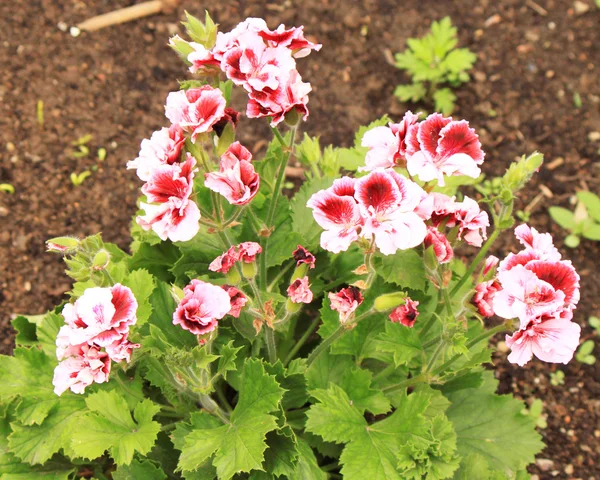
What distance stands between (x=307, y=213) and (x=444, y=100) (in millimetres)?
1981

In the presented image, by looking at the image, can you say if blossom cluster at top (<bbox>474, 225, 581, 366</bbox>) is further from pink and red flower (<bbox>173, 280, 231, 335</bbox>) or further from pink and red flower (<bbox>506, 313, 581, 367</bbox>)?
pink and red flower (<bbox>173, 280, 231, 335</bbox>)

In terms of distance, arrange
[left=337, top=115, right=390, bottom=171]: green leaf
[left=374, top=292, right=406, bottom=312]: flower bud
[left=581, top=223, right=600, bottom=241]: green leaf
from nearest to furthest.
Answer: [left=374, top=292, right=406, bottom=312]: flower bud, [left=337, top=115, right=390, bottom=171]: green leaf, [left=581, top=223, right=600, bottom=241]: green leaf

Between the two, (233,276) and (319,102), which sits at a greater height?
(233,276)

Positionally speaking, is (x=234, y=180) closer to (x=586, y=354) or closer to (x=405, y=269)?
(x=405, y=269)

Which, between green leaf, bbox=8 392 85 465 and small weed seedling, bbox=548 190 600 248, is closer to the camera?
green leaf, bbox=8 392 85 465

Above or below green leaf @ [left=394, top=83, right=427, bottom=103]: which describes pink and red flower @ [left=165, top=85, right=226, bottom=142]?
above

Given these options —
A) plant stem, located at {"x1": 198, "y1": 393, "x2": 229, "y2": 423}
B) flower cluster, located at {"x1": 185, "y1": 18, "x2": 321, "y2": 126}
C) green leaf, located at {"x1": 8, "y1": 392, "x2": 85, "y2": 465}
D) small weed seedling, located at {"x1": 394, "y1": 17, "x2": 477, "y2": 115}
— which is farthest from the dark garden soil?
flower cluster, located at {"x1": 185, "y1": 18, "x2": 321, "y2": 126}

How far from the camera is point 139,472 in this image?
8.56 feet

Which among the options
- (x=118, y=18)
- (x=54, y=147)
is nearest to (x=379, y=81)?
(x=118, y=18)

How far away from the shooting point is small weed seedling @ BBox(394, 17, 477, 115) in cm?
459

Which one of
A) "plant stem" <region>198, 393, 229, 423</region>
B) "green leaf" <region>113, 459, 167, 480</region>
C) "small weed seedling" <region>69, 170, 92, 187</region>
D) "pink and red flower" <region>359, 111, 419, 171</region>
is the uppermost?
"pink and red flower" <region>359, 111, 419, 171</region>

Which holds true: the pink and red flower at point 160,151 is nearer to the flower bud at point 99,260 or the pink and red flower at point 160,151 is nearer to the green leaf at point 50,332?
the flower bud at point 99,260

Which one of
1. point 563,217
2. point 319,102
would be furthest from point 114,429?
point 563,217

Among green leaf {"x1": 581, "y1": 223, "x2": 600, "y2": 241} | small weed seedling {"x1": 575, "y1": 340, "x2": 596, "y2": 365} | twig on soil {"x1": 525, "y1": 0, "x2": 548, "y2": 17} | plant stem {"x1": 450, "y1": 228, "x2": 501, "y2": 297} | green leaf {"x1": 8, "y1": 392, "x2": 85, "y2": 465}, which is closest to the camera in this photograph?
plant stem {"x1": 450, "y1": 228, "x2": 501, "y2": 297}
